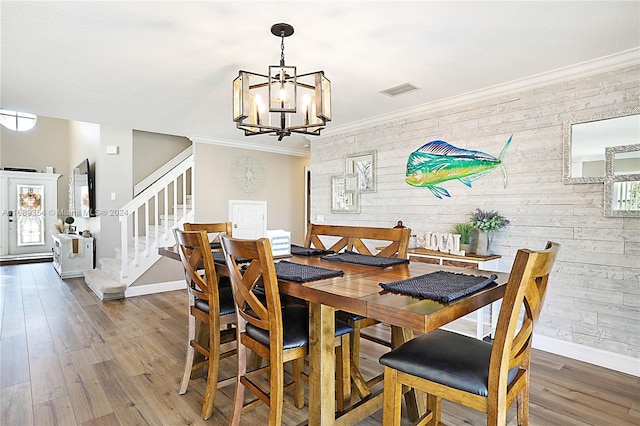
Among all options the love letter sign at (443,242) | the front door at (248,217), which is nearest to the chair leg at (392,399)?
the love letter sign at (443,242)

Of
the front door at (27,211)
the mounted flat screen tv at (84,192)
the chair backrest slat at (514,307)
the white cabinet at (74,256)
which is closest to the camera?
the chair backrest slat at (514,307)

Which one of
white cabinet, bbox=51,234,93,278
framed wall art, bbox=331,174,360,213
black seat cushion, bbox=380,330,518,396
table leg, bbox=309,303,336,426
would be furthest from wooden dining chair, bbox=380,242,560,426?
white cabinet, bbox=51,234,93,278

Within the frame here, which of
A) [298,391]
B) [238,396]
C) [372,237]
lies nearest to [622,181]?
[372,237]

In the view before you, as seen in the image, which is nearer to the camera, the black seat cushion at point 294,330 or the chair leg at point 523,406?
the chair leg at point 523,406

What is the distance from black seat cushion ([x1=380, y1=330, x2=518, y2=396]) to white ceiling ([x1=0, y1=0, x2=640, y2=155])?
1862mm

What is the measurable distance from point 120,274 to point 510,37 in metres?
5.20

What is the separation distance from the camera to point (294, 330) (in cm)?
174

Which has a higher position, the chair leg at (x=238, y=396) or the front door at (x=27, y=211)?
the front door at (x=27, y=211)

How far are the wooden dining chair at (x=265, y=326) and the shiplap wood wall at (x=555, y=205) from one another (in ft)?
7.26

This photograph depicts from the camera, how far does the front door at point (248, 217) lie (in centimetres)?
588

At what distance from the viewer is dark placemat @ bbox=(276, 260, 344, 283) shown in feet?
5.22

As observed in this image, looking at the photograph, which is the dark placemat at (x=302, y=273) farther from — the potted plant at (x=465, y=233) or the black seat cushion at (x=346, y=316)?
the potted plant at (x=465, y=233)

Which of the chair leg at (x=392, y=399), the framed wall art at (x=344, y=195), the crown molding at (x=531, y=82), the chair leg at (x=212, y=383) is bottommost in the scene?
the chair leg at (x=212, y=383)

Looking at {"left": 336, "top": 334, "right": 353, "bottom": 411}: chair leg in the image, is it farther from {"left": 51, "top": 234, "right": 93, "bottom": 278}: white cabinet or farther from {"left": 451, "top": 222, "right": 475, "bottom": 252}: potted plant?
{"left": 51, "top": 234, "right": 93, "bottom": 278}: white cabinet
